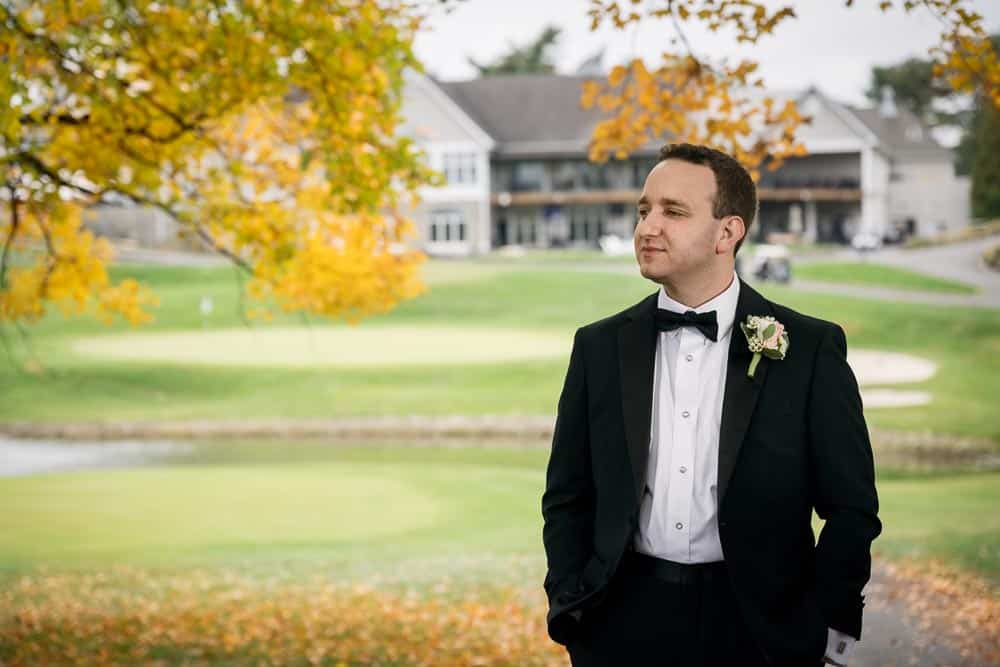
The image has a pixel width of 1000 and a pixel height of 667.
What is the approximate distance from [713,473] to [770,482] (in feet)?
0.36

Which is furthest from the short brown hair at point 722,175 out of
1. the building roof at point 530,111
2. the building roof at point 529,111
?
the building roof at point 529,111

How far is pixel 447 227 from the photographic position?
26469mm

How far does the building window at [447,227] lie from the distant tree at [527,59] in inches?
314

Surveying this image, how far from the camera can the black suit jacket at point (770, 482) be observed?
2357 mm

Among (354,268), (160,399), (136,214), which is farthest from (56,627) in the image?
(136,214)

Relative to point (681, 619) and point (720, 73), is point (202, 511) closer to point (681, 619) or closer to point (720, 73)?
point (720, 73)

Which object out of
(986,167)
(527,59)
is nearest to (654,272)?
(986,167)

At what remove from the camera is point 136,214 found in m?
27.1

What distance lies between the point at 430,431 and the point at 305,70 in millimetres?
11859

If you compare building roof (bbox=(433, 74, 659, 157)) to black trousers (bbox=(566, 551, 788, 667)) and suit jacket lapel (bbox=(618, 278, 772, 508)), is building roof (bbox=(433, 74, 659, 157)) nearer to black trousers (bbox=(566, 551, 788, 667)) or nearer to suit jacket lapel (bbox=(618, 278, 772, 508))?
suit jacket lapel (bbox=(618, 278, 772, 508))

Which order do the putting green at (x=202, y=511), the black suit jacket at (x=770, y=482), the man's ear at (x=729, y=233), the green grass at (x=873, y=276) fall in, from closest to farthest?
the black suit jacket at (x=770, y=482) < the man's ear at (x=729, y=233) < the putting green at (x=202, y=511) < the green grass at (x=873, y=276)

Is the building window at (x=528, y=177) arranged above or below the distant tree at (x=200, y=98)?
above

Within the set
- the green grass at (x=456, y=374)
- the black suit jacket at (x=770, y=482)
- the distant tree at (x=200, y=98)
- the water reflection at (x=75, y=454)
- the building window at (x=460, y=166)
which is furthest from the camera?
the building window at (x=460, y=166)

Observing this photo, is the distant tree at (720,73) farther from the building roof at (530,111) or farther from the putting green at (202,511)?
the building roof at (530,111)
